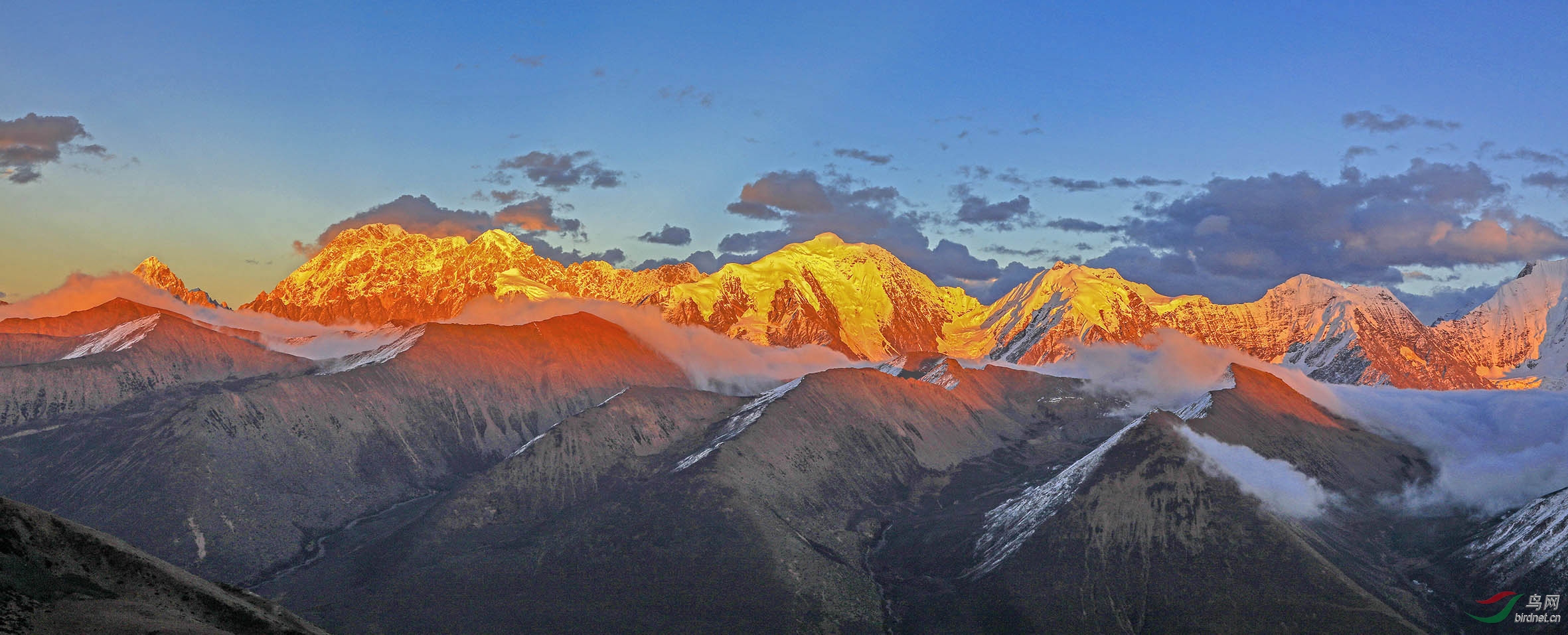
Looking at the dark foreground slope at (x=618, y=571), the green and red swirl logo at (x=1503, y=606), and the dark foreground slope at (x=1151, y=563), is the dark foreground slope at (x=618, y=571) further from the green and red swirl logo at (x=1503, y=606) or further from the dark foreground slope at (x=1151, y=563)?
the green and red swirl logo at (x=1503, y=606)

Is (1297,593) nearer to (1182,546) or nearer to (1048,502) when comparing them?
(1182,546)

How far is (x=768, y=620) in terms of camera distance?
5748 inches

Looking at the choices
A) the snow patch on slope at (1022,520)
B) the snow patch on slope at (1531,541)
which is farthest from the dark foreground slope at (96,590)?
the snow patch on slope at (1531,541)

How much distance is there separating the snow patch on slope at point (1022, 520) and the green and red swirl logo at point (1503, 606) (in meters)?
58.3

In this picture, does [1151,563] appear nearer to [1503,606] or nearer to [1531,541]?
[1503,606]

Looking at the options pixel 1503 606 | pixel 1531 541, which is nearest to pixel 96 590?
pixel 1503 606

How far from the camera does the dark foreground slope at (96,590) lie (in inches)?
3263

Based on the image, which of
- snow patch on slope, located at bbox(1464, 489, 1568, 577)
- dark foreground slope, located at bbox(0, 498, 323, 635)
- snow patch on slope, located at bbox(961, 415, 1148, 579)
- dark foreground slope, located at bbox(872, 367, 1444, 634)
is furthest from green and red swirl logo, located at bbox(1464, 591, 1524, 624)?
dark foreground slope, located at bbox(0, 498, 323, 635)

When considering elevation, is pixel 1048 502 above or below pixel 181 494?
below

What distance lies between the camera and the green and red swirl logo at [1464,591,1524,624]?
479ft

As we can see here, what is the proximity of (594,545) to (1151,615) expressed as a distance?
281ft

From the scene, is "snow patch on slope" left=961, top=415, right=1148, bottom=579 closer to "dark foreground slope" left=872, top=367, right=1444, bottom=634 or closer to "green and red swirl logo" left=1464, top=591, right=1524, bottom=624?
"dark foreground slope" left=872, top=367, right=1444, bottom=634

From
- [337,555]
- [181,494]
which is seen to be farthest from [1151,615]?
[181,494]

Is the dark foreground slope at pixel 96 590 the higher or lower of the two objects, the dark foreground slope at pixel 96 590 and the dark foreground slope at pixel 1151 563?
the higher
